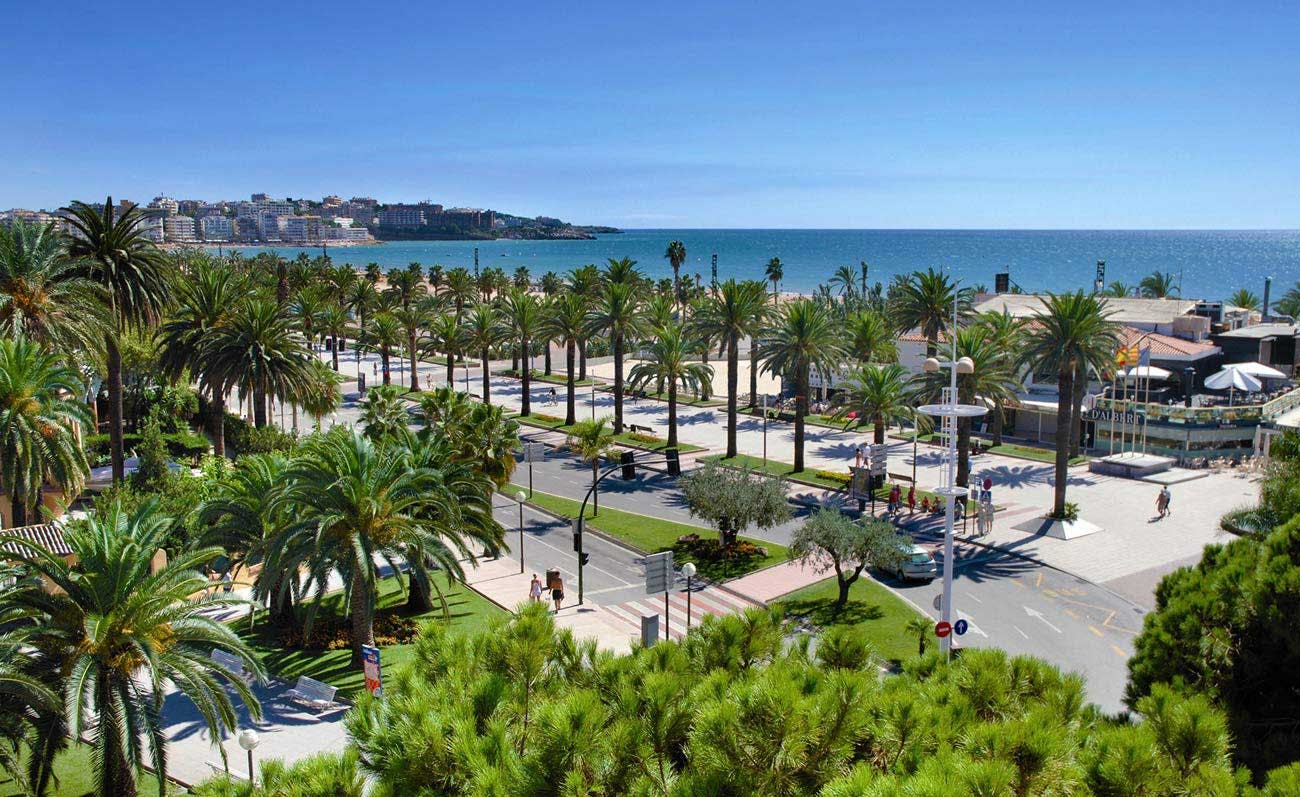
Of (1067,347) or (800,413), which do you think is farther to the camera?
(800,413)

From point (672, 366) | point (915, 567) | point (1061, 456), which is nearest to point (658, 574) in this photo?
point (915, 567)

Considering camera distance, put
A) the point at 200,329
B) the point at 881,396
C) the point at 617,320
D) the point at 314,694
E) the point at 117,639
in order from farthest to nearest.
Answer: the point at 617,320 < the point at 881,396 < the point at 200,329 < the point at 314,694 < the point at 117,639

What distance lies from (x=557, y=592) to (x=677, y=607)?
168 inches

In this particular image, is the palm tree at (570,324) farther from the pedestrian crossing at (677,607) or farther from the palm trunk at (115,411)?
the pedestrian crossing at (677,607)

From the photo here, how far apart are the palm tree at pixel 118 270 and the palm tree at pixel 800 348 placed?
29155 millimetres

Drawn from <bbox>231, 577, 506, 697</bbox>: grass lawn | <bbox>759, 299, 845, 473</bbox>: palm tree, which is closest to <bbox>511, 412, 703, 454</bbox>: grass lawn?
<bbox>759, 299, 845, 473</bbox>: palm tree

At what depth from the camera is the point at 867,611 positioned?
3062cm

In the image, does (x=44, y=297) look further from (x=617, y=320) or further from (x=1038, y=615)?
(x=1038, y=615)

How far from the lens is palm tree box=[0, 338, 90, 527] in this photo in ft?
93.2

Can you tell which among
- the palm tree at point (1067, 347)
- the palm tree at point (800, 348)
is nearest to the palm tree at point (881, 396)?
the palm tree at point (800, 348)

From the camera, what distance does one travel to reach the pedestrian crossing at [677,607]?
30.3 metres

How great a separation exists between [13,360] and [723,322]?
33.4 meters

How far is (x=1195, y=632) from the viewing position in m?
14.3

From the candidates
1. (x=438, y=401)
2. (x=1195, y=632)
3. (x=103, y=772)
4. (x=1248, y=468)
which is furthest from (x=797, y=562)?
(x=1248, y=468)
